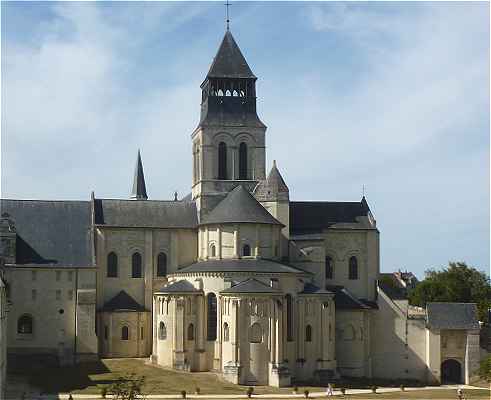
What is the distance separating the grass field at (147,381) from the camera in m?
61.2

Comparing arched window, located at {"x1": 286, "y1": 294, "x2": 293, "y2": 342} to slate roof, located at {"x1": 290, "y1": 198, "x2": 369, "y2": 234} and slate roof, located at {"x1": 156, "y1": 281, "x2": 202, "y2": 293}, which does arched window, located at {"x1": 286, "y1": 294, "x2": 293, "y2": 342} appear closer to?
slate roof, located at {"x1": 156, "y1": 281, "x2": 202, "y2": 293}

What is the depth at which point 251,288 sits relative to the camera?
66375mm

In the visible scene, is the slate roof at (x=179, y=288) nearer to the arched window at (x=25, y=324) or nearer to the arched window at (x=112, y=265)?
the arched window at (x=112, y=265)

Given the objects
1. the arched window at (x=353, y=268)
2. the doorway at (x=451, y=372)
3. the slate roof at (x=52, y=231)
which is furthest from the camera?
the arched window at (x=353, y=268)

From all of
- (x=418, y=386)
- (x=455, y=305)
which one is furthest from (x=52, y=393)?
(x=455, y=305)

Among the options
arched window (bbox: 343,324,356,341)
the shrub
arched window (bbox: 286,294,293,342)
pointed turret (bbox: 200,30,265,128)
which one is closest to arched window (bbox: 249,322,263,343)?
arched window (bbox: 286,294,293,342)

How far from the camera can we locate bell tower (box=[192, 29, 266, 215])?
3140 inches

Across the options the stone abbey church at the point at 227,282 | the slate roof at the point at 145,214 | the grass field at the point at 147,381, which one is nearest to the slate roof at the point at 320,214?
the stone abbey church at the point at 227,282

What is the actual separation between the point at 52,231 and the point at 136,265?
312 inches

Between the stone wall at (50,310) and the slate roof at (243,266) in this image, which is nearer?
the slate roof at (243,266)

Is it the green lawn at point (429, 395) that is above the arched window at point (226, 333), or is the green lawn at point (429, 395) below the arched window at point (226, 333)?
below

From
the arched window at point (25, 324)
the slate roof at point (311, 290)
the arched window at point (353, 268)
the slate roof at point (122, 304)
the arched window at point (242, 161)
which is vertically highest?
the arched window at point (242, 161)

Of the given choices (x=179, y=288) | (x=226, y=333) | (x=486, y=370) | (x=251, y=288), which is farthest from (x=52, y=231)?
(x=486, y=370)

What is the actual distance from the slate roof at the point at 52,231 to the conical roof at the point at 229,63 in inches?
675
